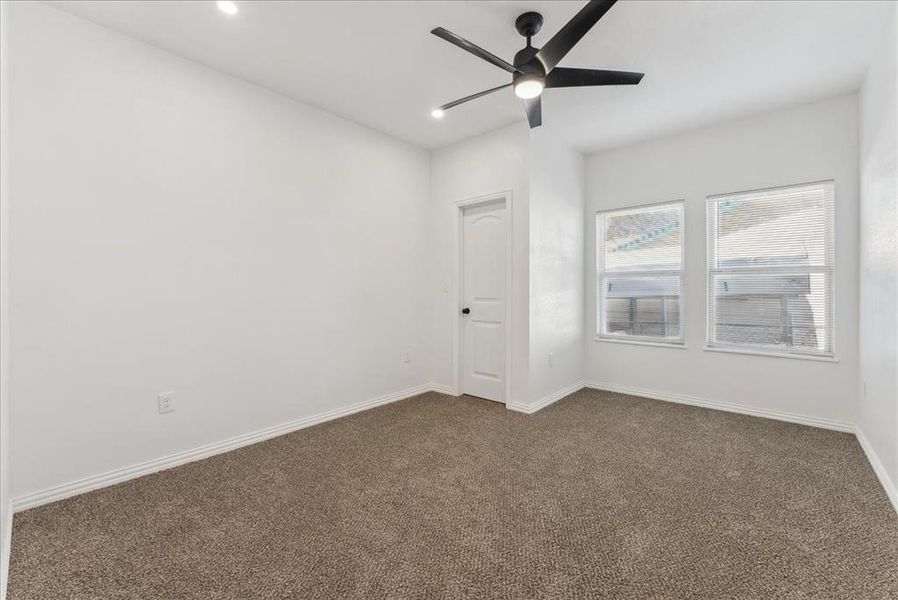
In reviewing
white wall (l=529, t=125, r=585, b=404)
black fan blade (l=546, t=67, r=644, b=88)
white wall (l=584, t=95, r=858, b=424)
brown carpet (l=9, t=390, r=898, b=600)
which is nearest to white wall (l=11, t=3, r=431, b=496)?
brown carpet (l=9, t=390, r=898, b=600)

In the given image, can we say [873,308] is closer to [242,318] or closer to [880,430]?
[880,430]

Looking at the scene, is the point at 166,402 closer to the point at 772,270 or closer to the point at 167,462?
the point at 167,462

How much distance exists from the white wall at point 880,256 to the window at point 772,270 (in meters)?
0.32

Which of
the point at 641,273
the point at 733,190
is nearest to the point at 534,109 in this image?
the point at 733,190

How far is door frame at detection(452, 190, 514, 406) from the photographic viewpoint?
3686 mm

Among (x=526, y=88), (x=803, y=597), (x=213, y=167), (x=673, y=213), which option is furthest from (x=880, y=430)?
(x=213, y=167)

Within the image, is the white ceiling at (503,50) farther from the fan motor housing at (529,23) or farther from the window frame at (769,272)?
the window frame at (769,272)

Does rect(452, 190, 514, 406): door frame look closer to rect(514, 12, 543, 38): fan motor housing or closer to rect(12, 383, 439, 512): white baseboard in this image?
rect(12, 383, 439, 512): white baseboard

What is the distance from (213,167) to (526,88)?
6.92ft

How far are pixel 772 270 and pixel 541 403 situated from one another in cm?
228

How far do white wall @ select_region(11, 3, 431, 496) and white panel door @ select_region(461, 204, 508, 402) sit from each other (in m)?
0.98

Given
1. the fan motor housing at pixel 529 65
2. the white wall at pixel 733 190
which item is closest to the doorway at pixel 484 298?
the white wall at pixel 733 190

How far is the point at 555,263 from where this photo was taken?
12.9 ft

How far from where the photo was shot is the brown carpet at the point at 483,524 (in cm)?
151
